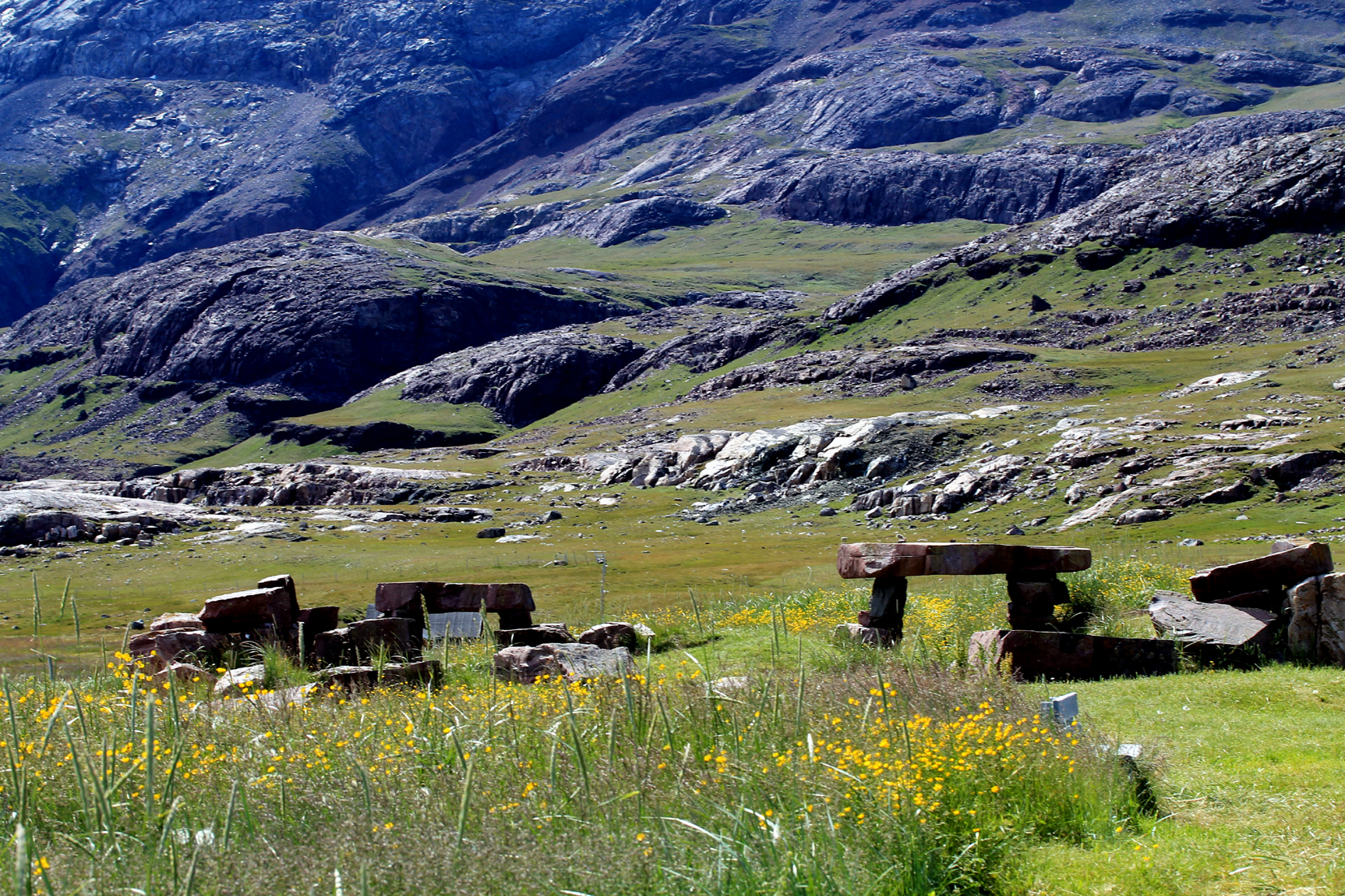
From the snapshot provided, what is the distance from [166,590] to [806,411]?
75622 millimetres

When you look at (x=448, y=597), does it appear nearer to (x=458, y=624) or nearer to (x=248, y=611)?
(x=458, y=624)

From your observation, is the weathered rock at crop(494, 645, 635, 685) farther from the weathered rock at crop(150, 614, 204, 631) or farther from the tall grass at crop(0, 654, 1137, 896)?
the weathered rock at crop(150, 614, 204, 631)

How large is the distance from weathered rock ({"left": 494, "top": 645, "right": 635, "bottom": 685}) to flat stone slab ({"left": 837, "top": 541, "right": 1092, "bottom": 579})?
216 inches

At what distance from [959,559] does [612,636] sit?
23.0 ft

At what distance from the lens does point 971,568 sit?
18141mm

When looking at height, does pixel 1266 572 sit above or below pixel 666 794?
below

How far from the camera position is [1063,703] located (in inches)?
418

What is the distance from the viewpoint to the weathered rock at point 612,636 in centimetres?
1927

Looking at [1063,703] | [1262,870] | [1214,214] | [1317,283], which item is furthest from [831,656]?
[1214,214]

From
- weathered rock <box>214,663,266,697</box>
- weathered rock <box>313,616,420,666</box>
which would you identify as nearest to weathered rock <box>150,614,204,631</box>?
weathered rock <box>313,616,420,666</box>

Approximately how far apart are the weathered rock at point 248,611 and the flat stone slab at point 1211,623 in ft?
54.5

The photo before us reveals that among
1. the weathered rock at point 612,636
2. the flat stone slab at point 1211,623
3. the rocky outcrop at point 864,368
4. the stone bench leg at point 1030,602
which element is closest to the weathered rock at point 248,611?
the weathered rock at point 612,636

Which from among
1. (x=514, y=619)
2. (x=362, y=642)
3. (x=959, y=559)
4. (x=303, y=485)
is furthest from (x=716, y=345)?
(x=362, y=642)

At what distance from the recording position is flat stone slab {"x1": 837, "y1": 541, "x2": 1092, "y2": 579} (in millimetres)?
18094
